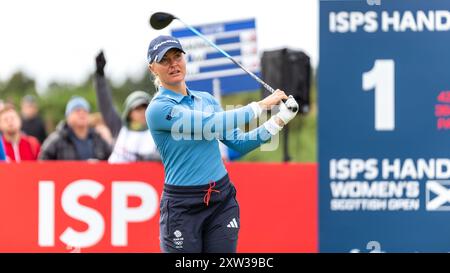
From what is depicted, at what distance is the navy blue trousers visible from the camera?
6.68 m

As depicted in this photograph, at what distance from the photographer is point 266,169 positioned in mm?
9750

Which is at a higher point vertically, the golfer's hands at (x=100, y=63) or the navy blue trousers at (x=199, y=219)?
the golfer's hands at (x=100, y=63)

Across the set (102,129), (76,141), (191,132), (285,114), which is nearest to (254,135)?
(285,114)

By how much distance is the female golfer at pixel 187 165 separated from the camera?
6637mm

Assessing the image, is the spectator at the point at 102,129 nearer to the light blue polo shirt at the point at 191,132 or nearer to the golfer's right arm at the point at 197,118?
the light blue polo shirt at the point at 191,132

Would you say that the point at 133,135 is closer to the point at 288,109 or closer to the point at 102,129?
the point at 102,129

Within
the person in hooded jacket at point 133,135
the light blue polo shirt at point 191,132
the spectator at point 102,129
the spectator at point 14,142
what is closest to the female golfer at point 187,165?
the light blue polo shirt at point 191,132

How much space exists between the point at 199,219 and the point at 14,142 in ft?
14.9

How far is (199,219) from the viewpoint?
6.70 meters

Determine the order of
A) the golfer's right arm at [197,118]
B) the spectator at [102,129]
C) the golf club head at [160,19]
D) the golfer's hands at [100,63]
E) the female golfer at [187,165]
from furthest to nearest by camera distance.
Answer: the spectator at [102,129] → the golfer's hands at [100,63] → the golf club head at [160,19] → the female golfer at [187,165] → the golfer's right arm at [197,118]

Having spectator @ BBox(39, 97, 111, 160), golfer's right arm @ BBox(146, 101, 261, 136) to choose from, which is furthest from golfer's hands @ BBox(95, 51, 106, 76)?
golfer's right arm @ BBox(146, 101, 261, 136)

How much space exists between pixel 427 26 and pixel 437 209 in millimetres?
1471

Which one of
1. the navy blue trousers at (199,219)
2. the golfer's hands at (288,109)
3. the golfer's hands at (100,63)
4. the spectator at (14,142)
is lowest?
the navy blue trousers at (199,219)

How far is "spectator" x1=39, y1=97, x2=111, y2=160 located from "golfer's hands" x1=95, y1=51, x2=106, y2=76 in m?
0.66
